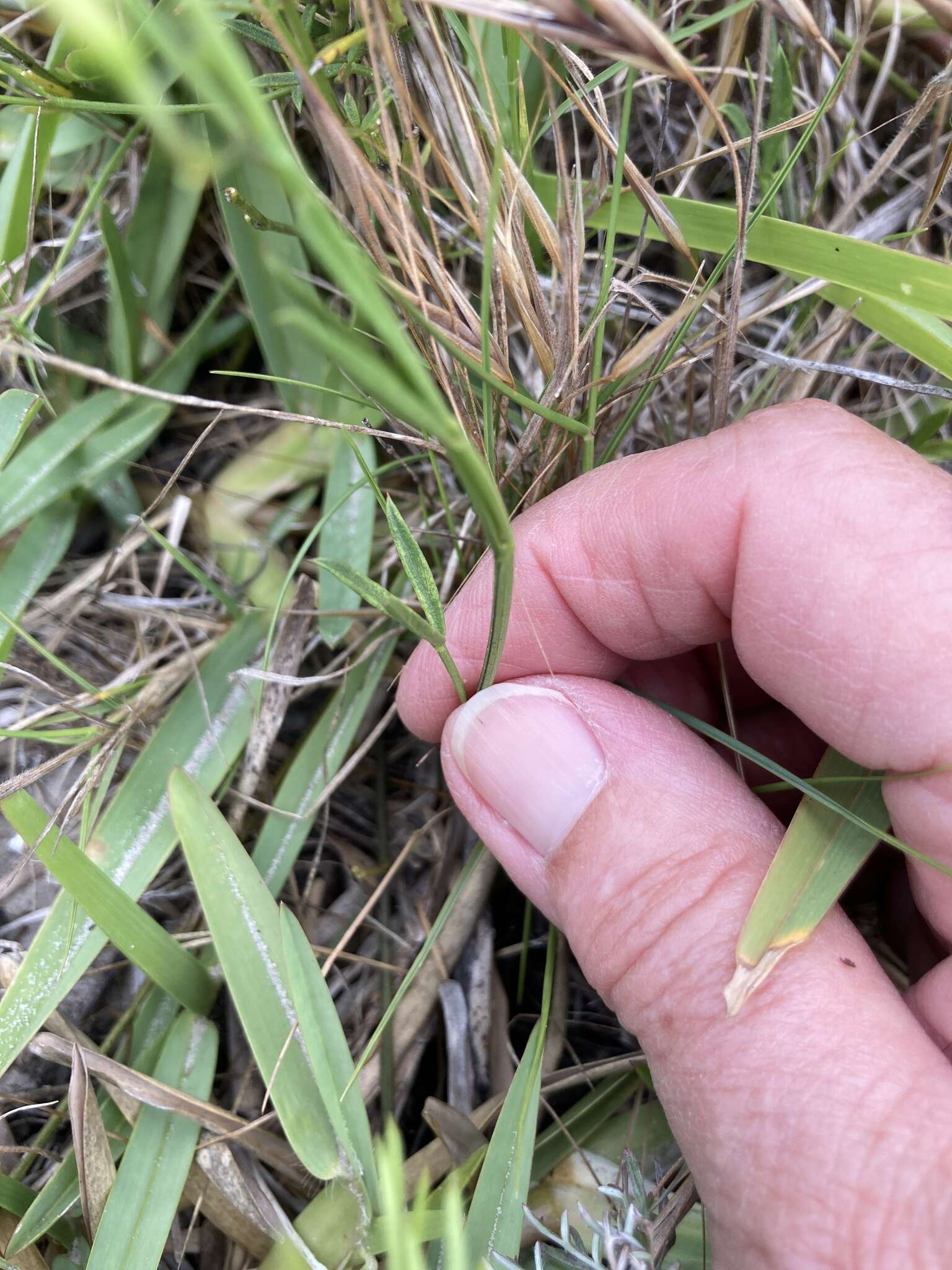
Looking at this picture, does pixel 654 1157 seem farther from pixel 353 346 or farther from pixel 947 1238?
pixel 353 346

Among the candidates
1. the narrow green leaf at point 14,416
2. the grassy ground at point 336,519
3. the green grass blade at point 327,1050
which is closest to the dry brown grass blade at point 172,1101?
the grassy ground at point 336,519

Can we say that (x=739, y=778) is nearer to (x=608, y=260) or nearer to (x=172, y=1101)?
(x=608, y=260)

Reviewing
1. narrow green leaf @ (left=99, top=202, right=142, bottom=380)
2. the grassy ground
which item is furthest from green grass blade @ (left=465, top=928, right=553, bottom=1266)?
narrow green leaf @ (left=99, top=202, right=142, bottom=380)

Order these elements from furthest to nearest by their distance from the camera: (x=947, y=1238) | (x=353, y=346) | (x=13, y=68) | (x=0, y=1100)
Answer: (x=0, y=1100) < (x=13, y=68) < (x=947, y=1238) < (x=353, y=346)

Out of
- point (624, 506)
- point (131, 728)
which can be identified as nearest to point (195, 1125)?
point (131, 728)

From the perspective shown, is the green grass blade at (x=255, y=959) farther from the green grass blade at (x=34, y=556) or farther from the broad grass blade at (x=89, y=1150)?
the green grass blade at (x=34, y=556)

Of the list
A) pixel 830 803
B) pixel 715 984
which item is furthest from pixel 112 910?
pixel 830 803

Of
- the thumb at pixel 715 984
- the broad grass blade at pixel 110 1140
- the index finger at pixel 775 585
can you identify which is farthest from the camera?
the broad grass blade at pixel 110 1140
